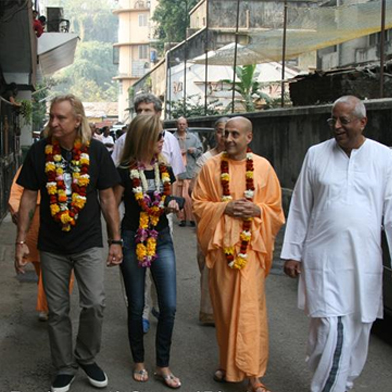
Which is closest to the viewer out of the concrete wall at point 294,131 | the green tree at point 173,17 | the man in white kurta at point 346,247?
the man in white kurta at point 346,247

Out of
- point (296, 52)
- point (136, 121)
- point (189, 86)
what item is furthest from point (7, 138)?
point (189, 86)

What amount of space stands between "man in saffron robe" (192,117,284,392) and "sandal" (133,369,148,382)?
532 millimetres

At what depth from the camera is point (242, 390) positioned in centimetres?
554

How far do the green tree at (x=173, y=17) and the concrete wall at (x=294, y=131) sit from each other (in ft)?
136

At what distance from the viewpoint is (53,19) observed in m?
28.0

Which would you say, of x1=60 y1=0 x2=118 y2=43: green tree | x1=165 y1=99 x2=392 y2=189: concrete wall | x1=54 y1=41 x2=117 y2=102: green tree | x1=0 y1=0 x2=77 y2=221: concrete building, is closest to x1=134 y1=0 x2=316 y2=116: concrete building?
x1=0 y1=0 x2=77 y2=221: concrete building

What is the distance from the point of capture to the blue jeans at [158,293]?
18.4 feet

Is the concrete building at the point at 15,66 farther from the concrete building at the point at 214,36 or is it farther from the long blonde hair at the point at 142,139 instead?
the concrete building at the point at 214,36

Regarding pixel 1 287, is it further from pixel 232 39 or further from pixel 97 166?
pixel 232 39

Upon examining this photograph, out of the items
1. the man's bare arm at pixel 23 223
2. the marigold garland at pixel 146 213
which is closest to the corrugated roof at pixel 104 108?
the marigold garland at pixel 146 213

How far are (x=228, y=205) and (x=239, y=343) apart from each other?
992 millimetres

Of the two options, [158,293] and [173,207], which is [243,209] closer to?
[173,207]

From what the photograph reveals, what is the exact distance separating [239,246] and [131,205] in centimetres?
88

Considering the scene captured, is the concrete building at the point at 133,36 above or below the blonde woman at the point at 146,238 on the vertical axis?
above
